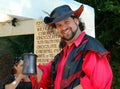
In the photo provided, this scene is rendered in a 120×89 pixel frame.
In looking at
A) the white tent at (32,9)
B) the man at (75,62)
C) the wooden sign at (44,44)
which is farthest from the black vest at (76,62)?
the wooden sign at (44,44)

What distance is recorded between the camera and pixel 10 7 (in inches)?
144

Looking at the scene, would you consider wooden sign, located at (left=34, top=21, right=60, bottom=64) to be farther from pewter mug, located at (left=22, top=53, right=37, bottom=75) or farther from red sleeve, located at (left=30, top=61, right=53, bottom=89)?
pewter mug, located at (left=22, top=53, right=37, bottom=75)

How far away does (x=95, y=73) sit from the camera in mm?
2457

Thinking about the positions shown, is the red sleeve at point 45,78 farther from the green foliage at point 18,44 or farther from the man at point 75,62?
the green foliage at point 18,44

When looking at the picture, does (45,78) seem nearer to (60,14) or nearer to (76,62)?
(76,62)

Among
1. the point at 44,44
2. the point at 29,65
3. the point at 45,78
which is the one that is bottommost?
the point at 45,78

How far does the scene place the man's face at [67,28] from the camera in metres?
2.66

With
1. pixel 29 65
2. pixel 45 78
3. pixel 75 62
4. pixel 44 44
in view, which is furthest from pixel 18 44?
pixel 75 62

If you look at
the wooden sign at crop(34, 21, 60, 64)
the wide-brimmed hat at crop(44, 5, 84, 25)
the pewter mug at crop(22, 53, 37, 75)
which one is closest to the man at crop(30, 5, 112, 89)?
the wide-brimmed hat at crop(44, 5, 84, 25)

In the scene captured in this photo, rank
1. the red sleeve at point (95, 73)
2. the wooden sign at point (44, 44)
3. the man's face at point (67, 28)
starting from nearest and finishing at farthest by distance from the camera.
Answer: the red sleeve at point (95, 73), the man's face at point (67, 28), the wooden sign at point (44, 44)

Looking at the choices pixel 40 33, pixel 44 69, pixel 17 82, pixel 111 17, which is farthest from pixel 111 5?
pixel 44 69

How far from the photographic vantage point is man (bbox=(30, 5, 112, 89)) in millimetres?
2469

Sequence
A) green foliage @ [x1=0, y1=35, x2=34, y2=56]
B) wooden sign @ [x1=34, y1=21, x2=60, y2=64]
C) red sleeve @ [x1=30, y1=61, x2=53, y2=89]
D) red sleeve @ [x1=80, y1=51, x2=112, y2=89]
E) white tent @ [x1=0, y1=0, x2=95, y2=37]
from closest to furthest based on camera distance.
Result: red sleeve @ [x1=80, y1=51, x2=112, y2=89] < red sleeve @ [x1=30, y1=61, x2=53, y2=89] < white tent @ [x1=0, y1=0, x2=95, y2=37] < wooden sign @ [x1=34, y1=21, x2=60, y2=64] < green foliage @ [x1=0, y1=35, x2=34, y2=56]

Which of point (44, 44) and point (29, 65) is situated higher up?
point (44, 44)
